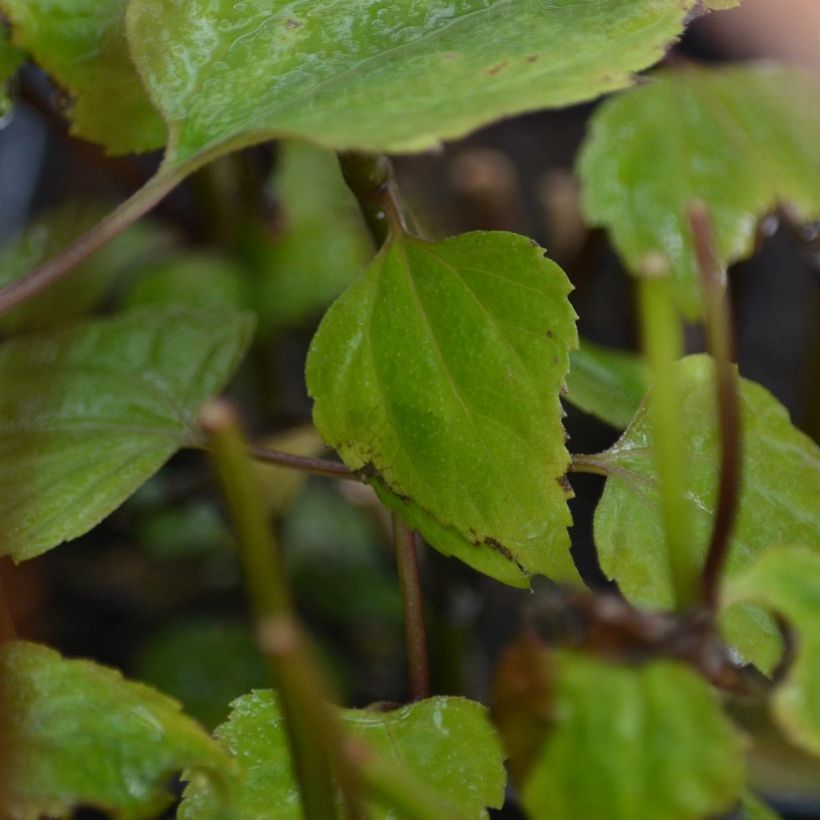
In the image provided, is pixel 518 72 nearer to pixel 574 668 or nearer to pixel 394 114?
pixel 394 114

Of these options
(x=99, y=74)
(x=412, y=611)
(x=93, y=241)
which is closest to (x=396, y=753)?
(x=412, y=611)

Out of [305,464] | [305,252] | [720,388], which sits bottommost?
[305,252]

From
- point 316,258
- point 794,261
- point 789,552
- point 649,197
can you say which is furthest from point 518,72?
point 794,261

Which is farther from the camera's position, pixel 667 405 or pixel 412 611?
pixel 412 611

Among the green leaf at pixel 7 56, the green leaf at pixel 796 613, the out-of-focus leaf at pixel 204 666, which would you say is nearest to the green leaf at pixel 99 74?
the green leaf at pixel 7 56

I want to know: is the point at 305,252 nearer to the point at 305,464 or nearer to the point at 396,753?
the point at 305,464

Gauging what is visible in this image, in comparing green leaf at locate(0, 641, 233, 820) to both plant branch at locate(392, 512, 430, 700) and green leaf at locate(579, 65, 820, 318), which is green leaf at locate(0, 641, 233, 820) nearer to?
plant branch at locate(392, 512, 430, 700)

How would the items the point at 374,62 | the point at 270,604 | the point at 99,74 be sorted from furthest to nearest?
1. the point at 99,74
2. the point at 374,62
3. the point at 270,604
